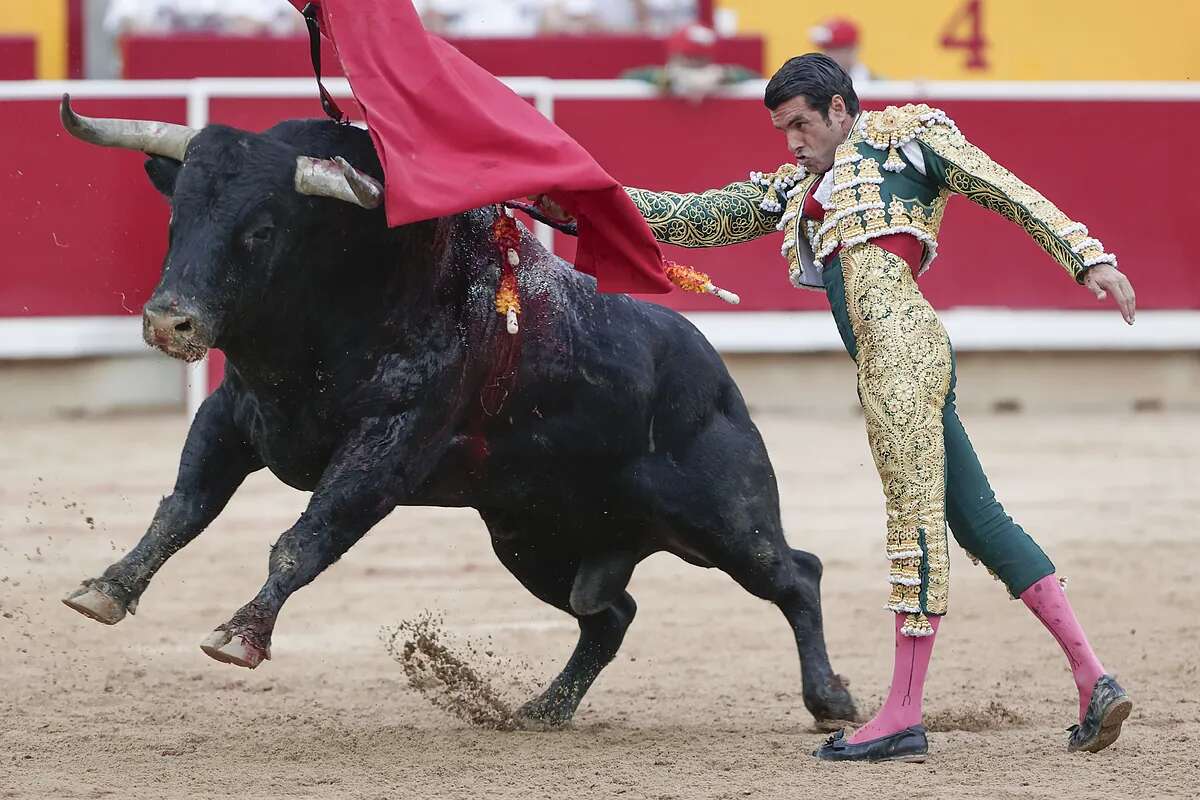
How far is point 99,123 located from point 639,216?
992 millimetres

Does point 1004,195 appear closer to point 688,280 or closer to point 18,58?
point 688,280

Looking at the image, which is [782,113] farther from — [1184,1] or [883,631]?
[1184,1]

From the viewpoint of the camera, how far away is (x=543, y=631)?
5391 mm

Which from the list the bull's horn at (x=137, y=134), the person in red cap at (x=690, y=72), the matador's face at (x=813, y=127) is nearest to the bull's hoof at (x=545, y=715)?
the matador's face at (x=813, y=127)

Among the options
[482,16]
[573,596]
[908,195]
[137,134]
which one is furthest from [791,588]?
[482,16]

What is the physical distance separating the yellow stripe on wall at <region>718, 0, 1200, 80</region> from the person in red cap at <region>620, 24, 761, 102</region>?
3068 millimetres

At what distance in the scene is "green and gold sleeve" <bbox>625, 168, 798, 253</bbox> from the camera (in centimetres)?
391

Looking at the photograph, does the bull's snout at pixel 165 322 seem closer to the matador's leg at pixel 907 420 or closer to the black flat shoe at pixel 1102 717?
the matador's leg at pixel 907 420

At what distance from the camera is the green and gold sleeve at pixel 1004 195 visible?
3.50 meters

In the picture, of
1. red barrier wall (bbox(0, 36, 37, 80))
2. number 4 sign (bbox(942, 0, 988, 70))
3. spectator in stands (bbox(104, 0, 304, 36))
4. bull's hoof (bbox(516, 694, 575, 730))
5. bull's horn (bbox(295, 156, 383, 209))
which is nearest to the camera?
bull's horn (bbox(295, 156, 383, 209))

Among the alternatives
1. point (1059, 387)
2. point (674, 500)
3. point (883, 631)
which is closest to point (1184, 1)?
point (1059, 387)

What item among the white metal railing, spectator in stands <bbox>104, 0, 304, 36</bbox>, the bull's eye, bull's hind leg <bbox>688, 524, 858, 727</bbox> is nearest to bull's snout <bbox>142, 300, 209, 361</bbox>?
the bull's eye

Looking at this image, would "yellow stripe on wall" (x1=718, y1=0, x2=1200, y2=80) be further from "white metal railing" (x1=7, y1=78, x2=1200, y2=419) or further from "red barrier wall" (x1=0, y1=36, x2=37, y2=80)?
"red barrier wall" (x1=0, y1=36, x2=37, y2=80)

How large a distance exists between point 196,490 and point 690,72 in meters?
6.20
